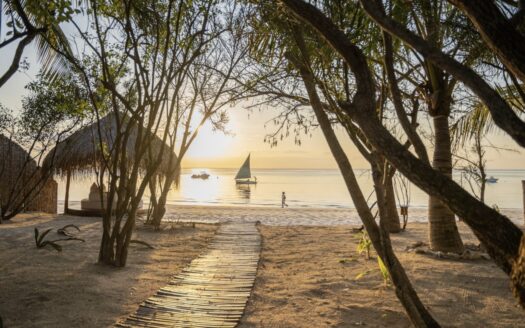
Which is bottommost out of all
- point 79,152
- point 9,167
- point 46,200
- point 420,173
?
point 46,200

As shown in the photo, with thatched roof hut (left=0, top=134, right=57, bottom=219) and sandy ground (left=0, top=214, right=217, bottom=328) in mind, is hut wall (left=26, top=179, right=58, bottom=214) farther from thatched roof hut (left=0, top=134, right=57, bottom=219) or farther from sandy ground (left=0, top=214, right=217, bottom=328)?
sandy ground (left=0, top=214, right=217, bottom=328)

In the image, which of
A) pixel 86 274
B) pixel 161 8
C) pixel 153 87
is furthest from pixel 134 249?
pixel 161 8

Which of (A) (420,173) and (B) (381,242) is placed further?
(B) (381,242)

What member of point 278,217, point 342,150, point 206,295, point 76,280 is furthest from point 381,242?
point 278,217

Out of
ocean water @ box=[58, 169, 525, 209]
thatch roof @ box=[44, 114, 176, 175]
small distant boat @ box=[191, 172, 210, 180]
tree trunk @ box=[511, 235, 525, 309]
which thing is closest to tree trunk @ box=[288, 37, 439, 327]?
tree trunk @ box=[511, 235, 525, 309]

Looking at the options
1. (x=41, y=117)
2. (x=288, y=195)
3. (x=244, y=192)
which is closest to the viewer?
(x=41, y=117)

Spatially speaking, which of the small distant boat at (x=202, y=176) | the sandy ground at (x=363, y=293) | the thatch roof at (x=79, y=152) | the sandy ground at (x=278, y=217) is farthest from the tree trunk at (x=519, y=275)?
the small distant boat at (x=202, y=176)

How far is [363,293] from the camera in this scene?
4488mm

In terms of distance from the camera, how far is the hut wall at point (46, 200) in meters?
15.1

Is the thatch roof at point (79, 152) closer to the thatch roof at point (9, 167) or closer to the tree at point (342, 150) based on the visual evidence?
the thatch roof at point (9, 167)

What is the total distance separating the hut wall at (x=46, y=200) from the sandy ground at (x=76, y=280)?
25.2 feet

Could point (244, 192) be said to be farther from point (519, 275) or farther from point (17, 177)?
point (519, 275)

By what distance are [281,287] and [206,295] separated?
1055 mm

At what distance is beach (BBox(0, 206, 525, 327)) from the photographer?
3.66 metres
